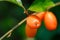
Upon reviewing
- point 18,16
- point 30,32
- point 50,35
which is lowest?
point 50,35

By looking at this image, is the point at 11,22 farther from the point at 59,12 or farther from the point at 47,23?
the point at 47,23

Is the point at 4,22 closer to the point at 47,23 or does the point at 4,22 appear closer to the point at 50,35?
the point at 50,35

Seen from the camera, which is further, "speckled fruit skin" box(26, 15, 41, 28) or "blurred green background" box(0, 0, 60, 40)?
"blurred green background" box(0, 0, 60, 40)

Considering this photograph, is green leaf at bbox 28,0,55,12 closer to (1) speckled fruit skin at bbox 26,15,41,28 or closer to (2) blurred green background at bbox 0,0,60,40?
(1) speckled fruit skin at bbox 26,15,41,28

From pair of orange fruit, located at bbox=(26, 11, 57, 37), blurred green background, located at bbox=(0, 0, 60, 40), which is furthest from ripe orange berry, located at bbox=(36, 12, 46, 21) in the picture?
blurred green background, located at bbox=(0, 0, 60, 40)

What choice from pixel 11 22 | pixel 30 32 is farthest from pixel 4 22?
pixel 30 32

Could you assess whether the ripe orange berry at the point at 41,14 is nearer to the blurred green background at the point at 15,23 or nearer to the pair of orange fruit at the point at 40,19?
the pair of orange fruit at the point at 40,19

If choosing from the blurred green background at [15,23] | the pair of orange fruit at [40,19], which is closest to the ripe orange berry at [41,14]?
the pair of orange fruit at [40,19]

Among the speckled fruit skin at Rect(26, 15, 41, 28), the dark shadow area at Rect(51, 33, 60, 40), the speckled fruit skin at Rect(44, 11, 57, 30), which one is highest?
the speckled fruit skin at Rect(26, 15, 41, 28)

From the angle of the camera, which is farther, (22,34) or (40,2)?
(22,34)

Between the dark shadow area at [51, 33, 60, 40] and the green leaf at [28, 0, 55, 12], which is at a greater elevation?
the green leaf at [28, 0, 55, 12]

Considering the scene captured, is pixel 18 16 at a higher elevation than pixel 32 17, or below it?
below
